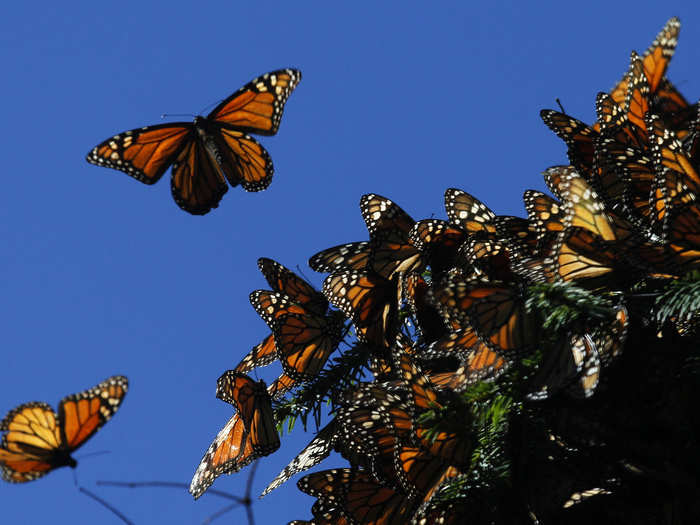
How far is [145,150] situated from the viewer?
271cm

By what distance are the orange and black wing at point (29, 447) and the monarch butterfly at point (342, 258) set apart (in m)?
0.83

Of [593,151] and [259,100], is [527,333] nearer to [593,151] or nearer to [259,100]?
[593,151]

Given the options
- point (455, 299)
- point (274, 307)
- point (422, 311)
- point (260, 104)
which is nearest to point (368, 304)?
point (422, 311)

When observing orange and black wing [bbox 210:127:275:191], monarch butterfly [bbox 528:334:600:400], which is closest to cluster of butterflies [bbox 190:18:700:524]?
monarch butterfly [bbox 528:334:600:400]

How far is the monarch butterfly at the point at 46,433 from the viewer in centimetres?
124

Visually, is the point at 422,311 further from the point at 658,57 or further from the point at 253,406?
the point at 658,57

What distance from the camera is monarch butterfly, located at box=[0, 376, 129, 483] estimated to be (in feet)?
4.06

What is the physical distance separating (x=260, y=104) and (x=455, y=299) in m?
1.31

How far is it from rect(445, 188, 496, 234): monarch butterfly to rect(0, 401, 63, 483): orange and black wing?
94cm

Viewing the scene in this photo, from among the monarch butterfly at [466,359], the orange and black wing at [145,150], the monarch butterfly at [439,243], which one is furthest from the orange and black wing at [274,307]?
the orange and black wing at [145,150]

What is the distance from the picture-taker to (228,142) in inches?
103

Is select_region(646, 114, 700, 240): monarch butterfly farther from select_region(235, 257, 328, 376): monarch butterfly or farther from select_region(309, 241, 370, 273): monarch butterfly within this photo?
select_region(235, 257, 328, 376): monarch butterfly

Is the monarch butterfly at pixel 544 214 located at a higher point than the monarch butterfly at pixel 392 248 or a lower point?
lower

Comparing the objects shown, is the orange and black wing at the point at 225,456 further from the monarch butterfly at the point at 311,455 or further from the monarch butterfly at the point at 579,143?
the monarch butterfly at the point at 579,143
